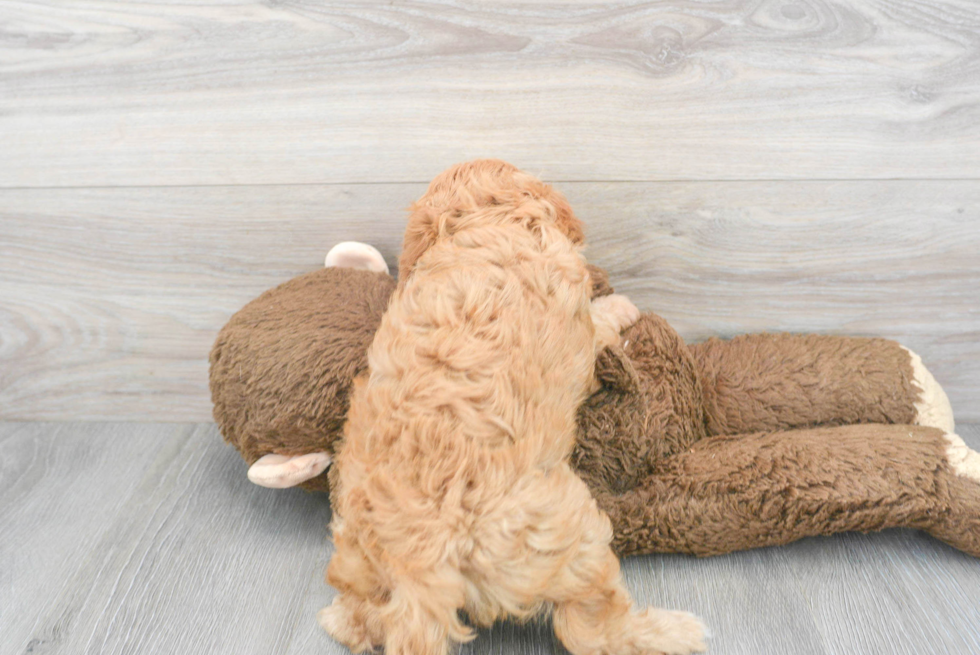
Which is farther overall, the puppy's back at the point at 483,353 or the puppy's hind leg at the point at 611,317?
the puppy's hind leg at the point at 611,317

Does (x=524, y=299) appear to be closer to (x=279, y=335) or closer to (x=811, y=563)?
(x=279, y=335)

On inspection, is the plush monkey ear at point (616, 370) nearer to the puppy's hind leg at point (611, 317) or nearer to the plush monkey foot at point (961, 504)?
the puppy's hind leg at point (611, 317)

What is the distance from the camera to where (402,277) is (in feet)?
2.99

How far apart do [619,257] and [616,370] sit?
0.97 feet

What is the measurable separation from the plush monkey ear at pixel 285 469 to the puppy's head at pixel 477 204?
0.32 m

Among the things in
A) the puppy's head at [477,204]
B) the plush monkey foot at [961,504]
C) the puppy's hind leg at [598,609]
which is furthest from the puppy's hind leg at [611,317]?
the plush monkey foot at [961,504]

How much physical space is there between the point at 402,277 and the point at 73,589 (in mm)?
663

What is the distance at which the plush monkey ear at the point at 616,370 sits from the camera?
36.2 inches

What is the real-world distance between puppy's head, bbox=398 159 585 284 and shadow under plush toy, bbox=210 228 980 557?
18 cm

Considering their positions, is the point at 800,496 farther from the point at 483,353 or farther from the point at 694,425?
Result: the point at 483,353

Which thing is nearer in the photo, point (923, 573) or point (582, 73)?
point (923, 573)

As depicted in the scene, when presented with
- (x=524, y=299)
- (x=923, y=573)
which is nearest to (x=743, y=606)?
(x=923, y=573)

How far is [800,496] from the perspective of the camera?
918 mm

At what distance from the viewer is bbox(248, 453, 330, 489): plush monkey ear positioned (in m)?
0.99
